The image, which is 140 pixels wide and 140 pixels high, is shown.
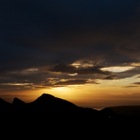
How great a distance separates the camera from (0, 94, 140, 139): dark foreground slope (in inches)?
894

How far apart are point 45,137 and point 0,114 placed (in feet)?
16.5

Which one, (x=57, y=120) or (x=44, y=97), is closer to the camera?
(x=57, y=120)

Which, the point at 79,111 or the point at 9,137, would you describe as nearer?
the point at 9,137

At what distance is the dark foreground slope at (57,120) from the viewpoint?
2272 centimetres

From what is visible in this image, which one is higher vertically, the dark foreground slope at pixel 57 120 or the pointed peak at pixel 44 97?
the pointed peak at pixel 44 97

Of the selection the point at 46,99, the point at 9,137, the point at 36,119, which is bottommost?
the point at 9,137

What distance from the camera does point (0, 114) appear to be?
79.2ft

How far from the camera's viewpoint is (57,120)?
23719mm

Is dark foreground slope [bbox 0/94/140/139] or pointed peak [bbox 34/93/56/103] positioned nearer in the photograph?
dark foreground slope [bbox 0/94/140/139]

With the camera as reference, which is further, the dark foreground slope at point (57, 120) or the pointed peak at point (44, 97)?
the pointed peak at point (44, 97)

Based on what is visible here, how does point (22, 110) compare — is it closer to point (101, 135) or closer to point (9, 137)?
point (9, 137)

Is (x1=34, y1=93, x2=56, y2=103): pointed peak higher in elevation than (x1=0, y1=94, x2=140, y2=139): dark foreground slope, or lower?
higher

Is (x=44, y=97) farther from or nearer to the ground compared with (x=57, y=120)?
farther from the ground

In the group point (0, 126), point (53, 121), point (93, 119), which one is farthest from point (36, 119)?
point (93, 119)
